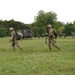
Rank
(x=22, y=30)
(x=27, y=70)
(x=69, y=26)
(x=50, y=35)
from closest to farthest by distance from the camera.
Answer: (x=27, y=70), (x=50, y=35), (x=22, y=30), (x=69, y=26)

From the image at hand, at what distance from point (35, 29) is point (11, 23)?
3070 centimetres

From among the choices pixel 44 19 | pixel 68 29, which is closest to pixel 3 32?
pixel 68 29

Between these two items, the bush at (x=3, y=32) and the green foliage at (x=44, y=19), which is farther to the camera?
the green foliage at (x=44, y=19)

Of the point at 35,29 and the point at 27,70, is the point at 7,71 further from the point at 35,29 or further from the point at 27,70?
the point at 35,29

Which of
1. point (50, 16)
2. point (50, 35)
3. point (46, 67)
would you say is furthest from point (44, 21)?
point (46, 67)

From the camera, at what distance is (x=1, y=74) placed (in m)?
11.3

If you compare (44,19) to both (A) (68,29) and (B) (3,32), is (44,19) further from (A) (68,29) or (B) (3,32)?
(B) (3,32)

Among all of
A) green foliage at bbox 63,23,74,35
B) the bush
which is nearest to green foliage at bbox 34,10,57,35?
green foliage at bbox 63,23,74,35

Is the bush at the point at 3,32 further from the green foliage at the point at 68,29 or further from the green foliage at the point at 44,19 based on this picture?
the green foliage at the point at 44,19

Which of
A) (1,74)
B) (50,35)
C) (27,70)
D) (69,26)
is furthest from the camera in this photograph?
(69,26)

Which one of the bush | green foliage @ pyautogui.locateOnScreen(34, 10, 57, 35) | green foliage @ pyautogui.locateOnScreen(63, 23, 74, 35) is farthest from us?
green foliage @ pyautogui.locateOnScreen(34, 10, 57, 35)

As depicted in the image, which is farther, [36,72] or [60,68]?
[60,68]

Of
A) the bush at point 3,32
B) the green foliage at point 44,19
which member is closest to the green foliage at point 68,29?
the bush at point 3,32

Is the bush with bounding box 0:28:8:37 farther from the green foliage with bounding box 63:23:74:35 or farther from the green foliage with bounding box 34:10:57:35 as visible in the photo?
the green foliage with bounding box 34:10:57:35
